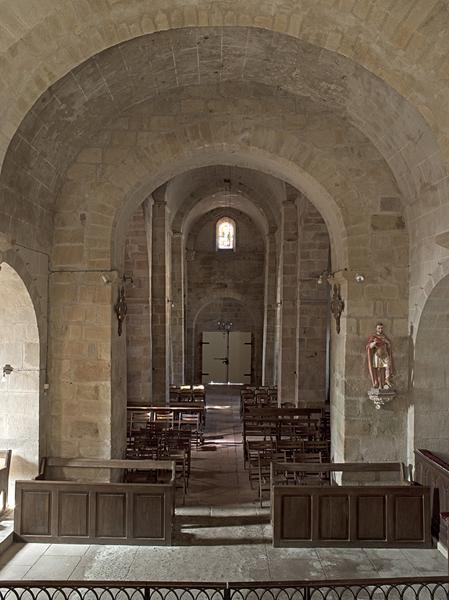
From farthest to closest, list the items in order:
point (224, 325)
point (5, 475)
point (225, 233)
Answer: point (224, 325), point (225, 233), point (5, 475)

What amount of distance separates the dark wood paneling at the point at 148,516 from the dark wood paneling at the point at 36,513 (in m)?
1.27

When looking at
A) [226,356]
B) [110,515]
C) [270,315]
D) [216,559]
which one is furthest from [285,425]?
[226,356]

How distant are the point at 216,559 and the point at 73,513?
2.19m

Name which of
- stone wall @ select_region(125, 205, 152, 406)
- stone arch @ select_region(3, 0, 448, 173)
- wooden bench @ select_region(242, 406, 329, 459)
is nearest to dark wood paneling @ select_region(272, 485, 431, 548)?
wooden bench @ select_region(242, 406, 329, 459)

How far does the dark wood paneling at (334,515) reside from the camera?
7.87 meters

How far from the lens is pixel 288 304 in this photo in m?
16.0

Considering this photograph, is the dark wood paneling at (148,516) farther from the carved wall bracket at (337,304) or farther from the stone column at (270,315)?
the stone column at (270,315)

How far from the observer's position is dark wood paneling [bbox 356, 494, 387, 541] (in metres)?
7.88

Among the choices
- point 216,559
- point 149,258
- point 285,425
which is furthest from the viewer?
point 149,258

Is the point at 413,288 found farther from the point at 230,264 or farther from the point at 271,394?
the point at 230,264

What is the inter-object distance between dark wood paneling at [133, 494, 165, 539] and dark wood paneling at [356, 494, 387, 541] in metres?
2.82

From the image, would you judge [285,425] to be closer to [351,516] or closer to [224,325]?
[351,516]

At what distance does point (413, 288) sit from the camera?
29.5 ft

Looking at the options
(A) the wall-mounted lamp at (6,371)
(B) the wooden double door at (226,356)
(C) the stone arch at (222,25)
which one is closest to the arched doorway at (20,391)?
(A) the wall-mounted lamp at (6,371)
